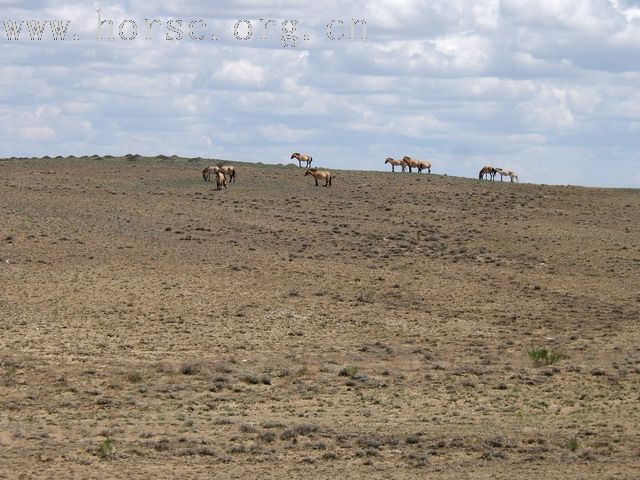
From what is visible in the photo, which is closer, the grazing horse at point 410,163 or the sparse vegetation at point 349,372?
the sparse vegetation at point 349,372

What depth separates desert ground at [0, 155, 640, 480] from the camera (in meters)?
19.8

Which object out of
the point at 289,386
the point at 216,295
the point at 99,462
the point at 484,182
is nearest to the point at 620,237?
the point at 484,182

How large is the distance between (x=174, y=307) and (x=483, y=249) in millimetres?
15135

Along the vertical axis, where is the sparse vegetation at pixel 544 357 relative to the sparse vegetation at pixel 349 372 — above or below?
above

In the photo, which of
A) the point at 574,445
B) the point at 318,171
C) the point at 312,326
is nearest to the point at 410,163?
the point at 318,171

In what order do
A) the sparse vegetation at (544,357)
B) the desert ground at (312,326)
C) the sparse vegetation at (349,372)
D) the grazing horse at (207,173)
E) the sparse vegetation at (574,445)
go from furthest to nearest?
1. the grazing horse at (207,173)
2. the sparse vegetation at (544,357)
3. the sparse vegetation at (349,372)
4. the desert ground at (312,326)
5. the sparse vegetation at (574,445)

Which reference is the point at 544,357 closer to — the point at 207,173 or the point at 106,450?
the point at 106,450

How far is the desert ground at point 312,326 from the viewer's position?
19.8 m

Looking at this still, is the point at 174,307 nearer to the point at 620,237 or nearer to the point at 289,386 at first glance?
the point at 289,386

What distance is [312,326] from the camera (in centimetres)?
3297

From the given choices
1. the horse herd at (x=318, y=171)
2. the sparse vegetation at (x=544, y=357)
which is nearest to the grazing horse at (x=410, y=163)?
the horse herd at (x=318, y=171)

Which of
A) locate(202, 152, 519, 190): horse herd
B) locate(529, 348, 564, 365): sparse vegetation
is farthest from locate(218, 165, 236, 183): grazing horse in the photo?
locate(529, 348, 564, 365): sparse vegetation

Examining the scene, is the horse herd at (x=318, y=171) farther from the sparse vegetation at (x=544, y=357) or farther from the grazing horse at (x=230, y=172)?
the sparse vegetation at (x=544, y=357)

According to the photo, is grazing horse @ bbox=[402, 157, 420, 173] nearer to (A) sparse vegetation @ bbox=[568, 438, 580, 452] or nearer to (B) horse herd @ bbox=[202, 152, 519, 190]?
(B) horse herd @ bbox=[202, 152, 519, 190]
